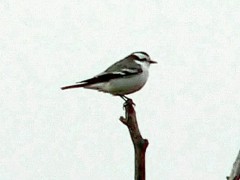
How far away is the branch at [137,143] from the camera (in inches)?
173

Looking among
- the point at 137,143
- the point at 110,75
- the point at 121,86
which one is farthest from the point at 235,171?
the point at 110,75

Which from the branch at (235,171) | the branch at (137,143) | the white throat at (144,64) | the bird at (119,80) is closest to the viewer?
the branch at (235,171)

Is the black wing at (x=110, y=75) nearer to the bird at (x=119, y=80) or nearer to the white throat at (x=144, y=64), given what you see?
the bird at (x=119, y=80)

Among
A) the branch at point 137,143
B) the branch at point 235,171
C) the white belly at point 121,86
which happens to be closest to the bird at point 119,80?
the white belly at point 121,86

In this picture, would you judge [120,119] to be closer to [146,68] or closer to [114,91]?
[114,91]

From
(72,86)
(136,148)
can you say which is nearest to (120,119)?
(136,148)

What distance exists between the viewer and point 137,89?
10.2 meters

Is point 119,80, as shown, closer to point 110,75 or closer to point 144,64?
point 110,75

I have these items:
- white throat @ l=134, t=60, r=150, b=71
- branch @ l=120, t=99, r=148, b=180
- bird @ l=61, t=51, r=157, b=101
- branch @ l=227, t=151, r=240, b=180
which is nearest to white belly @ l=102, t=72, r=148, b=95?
bird @ l=61, t=51, r=157, b=101

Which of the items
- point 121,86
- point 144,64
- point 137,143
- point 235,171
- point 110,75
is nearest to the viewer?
point 235,171

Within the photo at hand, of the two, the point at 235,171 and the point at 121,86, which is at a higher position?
the point at 121,86

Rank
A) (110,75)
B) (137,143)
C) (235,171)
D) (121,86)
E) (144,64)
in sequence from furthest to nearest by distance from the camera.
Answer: (144,64)
(110,75)
(121,86)
(137,143)
(235,171)

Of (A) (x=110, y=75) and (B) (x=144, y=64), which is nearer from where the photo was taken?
(A) (x=110, y=75)

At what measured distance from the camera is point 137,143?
4.78 m
